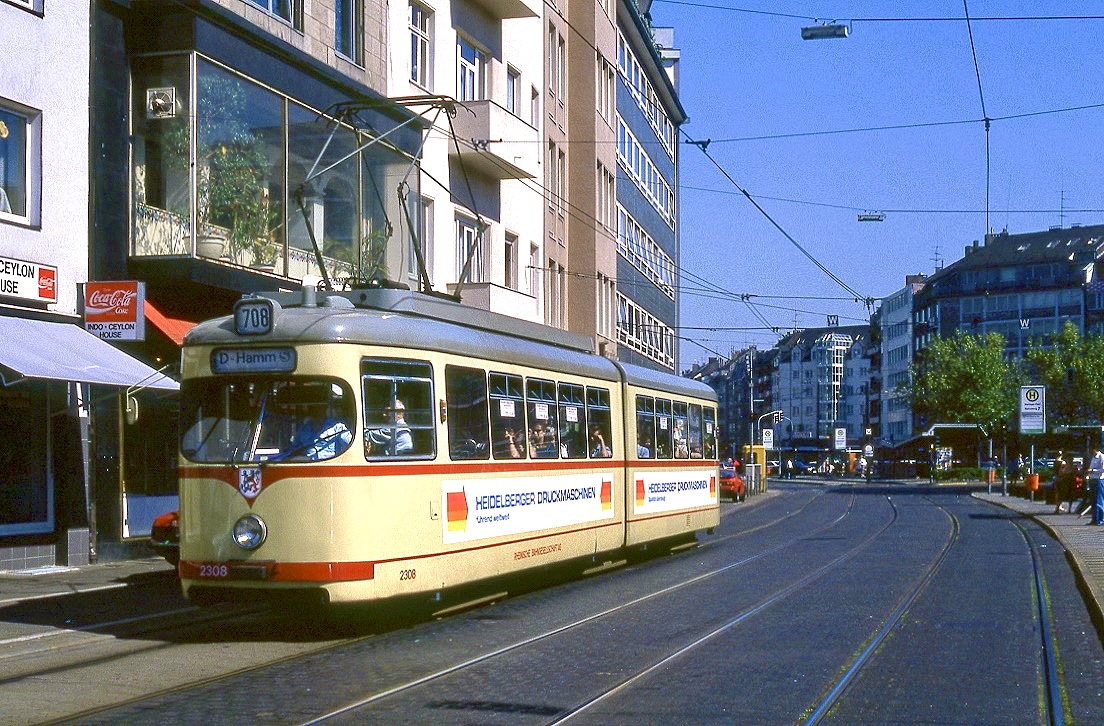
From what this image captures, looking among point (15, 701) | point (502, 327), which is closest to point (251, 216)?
point (502, 327)

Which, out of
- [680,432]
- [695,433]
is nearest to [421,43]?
[695,433]

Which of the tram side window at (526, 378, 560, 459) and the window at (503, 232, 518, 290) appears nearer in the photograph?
the tram side window at (526, 378, 560, 459)

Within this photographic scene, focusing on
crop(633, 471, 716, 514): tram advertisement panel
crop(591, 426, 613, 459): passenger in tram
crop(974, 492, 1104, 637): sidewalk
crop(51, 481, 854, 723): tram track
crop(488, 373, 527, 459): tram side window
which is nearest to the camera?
crop(51, 481, 854, 723): tram track

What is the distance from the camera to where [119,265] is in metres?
21.2

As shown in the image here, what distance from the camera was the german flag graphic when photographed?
14.5m

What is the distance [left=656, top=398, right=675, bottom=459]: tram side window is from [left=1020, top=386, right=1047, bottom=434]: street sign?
24517mm

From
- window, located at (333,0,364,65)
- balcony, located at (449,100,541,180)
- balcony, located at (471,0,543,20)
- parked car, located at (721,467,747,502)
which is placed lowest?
parked car, located at (721,467,747,502)

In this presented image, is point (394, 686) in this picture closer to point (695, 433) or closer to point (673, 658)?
point (673, 658)

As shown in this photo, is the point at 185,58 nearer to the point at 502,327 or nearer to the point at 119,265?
the point at 119,265

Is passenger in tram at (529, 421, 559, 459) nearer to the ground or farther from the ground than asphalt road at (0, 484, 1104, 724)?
farther from the ground

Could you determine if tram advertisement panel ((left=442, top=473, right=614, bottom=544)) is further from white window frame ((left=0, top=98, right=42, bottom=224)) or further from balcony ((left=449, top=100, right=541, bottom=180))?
balcony ((left=449, top=100, right=541, bottom=180))

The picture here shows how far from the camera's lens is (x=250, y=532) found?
42.4 ft

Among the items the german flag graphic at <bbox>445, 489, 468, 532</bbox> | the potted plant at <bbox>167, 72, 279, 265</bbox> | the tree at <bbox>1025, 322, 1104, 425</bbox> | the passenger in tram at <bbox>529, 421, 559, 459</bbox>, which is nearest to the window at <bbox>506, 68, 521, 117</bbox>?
the potted plant at <bbox>167, 72, 279, 265</bbox>

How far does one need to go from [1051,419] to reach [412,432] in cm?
8239
